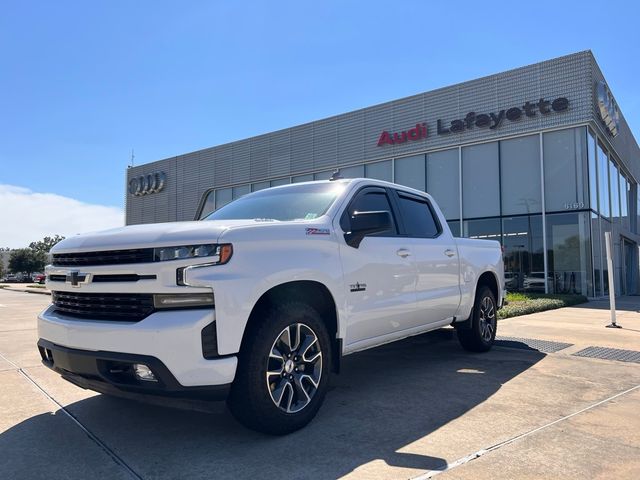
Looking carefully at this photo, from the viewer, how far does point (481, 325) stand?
21.2ft

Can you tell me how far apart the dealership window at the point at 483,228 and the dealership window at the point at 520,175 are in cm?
55

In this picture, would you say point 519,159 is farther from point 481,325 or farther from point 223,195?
point 223,195

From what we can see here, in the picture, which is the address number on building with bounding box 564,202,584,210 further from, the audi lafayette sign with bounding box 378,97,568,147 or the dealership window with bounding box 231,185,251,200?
the dealership window with bounding box 231,185,251,200

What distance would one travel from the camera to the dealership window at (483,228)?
1834cm

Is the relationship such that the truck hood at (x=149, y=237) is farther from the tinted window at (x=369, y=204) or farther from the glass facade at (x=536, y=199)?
the glass facade at (x=536, y=199)

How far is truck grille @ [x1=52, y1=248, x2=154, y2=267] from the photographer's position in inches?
125

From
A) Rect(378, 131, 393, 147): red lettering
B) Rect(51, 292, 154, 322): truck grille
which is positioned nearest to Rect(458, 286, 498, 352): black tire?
Rect(51, 292, 154, 322): truck grille

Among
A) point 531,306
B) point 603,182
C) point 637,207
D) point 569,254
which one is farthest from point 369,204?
point 637,207

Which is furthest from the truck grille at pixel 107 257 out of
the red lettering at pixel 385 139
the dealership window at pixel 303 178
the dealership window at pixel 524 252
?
the dealership window at pixel 303 178

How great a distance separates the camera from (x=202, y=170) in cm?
2941

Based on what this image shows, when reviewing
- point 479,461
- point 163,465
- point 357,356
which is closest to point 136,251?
point 163,465

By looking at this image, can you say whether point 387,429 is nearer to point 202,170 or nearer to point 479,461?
point 479,461

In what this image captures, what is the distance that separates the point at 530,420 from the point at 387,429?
1147 mm

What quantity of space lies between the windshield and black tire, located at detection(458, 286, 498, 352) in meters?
2.85
